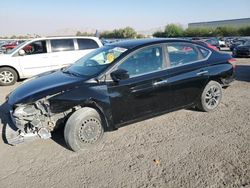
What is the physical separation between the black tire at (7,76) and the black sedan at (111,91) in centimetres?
535

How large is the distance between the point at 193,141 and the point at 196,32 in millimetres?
69115

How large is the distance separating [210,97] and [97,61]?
8.28 ft

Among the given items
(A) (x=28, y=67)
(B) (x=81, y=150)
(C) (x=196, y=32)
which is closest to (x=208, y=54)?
(B) (x=81, y=150)

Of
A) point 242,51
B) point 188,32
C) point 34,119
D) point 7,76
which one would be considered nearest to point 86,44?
point 7,76

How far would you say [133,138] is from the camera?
4.30 meters

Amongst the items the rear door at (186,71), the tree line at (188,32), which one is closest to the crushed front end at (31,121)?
the rear door at (186,71)

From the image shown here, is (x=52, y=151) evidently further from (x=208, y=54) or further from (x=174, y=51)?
(x=208, y=54)

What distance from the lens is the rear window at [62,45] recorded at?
9.54 m

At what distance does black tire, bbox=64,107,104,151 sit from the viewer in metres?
3.77

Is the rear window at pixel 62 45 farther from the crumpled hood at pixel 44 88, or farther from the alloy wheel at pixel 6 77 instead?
the crumpled hood at pixel 44 88

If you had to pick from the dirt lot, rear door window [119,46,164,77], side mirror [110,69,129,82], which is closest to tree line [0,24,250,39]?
rear door window [119,46,164,77]

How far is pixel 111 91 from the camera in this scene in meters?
3.94

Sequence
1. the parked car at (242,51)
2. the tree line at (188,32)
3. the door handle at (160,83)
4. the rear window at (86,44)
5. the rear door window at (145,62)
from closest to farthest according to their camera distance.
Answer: the rear door window at (145,62) < the door handle at (160,83) < the rear window at (86,44) < the parked car at (242,51) < the tree line at (188,32)

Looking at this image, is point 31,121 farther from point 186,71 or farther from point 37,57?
point 37,57
